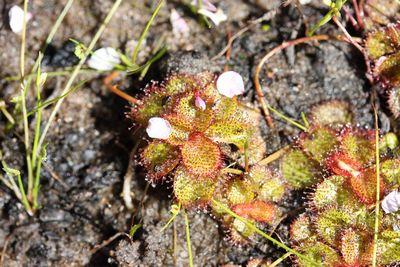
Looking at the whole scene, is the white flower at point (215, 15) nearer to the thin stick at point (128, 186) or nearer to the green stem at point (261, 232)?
the thin stick at point (128, 186)

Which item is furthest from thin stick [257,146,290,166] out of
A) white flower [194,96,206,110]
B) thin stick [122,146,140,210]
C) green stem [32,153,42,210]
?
green stem [32,153,42,210]

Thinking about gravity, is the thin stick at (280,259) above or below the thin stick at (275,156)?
below

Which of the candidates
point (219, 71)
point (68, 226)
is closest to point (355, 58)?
point (219, 71)

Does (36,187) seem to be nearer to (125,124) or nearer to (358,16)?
(125,124)

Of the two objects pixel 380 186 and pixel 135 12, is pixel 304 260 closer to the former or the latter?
pixel 380 186

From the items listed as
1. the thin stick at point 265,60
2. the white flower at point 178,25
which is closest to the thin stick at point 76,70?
the white flower at point 178,25

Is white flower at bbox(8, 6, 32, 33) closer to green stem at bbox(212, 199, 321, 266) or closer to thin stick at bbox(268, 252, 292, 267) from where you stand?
green stem at bbox(212, 199, 321, 266)
